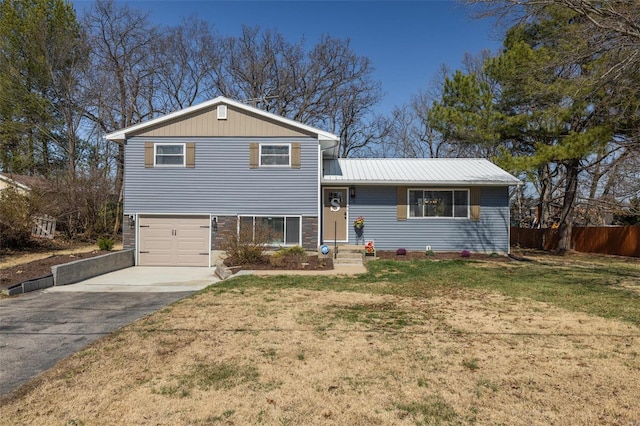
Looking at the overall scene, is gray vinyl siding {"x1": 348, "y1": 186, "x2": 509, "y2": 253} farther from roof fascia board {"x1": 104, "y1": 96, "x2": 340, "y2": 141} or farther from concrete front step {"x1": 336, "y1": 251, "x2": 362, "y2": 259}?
roof fascia board {"x1": 104, "y1": 96, "x2": 340, "y2": 141}

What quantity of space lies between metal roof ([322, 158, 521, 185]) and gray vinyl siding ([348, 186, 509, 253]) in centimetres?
46

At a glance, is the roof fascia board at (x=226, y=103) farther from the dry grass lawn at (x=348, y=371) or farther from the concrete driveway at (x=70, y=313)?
the dry grass lawn at (x=348, y=371)

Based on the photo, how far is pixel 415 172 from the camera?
15.2 m

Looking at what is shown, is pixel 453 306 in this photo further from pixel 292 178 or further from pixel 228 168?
pixel 228 168

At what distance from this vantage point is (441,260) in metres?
13.3

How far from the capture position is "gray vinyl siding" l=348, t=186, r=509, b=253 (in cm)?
1436

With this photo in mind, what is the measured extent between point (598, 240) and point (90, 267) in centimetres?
1973

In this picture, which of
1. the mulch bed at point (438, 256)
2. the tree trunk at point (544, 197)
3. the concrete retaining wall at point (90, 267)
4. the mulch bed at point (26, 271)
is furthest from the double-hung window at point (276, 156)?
the tree trunk at point (544, 197)

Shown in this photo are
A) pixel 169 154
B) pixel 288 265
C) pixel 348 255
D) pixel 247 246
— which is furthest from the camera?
pixel 169 154

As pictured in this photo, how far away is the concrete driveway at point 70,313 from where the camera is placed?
14.5ft

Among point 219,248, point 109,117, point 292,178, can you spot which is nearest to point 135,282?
point 219,248

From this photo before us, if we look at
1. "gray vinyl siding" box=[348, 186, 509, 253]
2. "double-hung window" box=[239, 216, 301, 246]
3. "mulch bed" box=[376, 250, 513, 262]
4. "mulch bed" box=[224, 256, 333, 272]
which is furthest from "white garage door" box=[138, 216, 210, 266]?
"mulch bed" box=[376, 250, 513, 262]

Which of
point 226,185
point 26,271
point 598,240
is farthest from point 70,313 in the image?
point 598,240

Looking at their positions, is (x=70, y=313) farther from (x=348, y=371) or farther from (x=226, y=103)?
(x=226, y=103)
